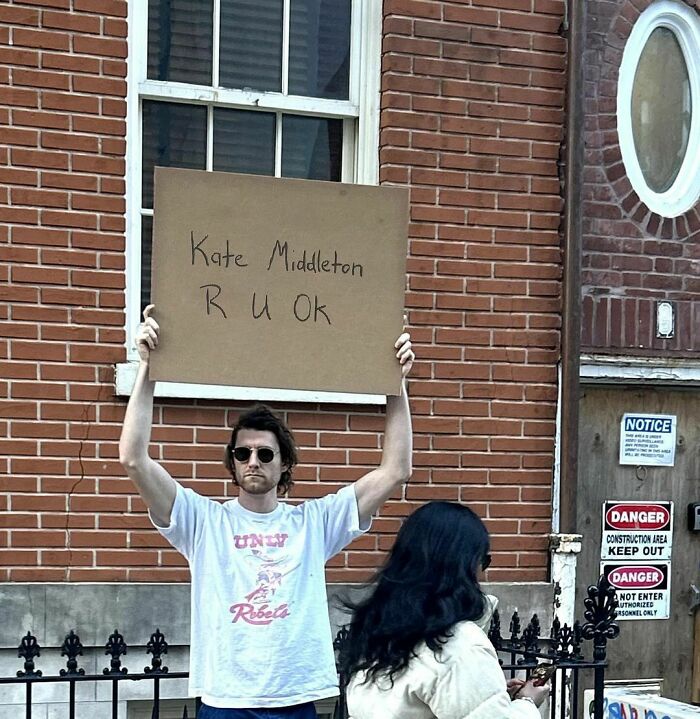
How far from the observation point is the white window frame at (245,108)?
5961 millimetres

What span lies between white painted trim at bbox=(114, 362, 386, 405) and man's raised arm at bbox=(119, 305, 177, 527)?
1.84m

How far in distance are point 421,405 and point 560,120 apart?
1.62 metres

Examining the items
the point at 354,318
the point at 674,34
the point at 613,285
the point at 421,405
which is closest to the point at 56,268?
the point at 421,405

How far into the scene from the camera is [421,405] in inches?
249

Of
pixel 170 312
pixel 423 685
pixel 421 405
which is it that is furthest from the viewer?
pixel 421 405

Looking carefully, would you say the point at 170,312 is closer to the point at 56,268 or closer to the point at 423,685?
the point at 423,685

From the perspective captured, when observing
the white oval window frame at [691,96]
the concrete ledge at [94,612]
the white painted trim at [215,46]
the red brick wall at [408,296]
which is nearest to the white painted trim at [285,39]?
the white painted trim at [215,46]

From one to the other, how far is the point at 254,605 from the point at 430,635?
2.93 ft

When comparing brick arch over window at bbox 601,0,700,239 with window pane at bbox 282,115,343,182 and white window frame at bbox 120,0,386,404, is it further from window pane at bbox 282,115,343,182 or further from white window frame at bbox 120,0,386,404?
window pane at bbox 282,115,343,182

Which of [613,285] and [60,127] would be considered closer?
[60,127]

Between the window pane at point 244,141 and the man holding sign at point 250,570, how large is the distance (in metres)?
2.56

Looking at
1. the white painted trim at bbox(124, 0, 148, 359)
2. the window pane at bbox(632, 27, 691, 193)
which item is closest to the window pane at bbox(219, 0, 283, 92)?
the white painted trim at bbox(124, 0, 148, 359)

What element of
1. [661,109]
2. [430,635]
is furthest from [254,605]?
[661,109]

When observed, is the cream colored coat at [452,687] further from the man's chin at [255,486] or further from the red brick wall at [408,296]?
the red brick wall at [408,296]
